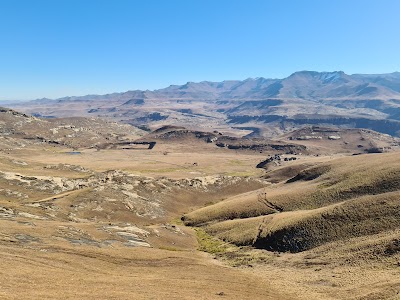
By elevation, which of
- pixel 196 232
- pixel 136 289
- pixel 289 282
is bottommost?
pixel 196 232

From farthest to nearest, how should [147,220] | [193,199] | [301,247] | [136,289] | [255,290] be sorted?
[193,199]
[147,220]
[301,247]
[255,290]
[136,289]

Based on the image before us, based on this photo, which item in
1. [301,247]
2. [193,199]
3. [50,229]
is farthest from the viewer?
[193,199]

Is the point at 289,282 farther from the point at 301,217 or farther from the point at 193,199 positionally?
the point at 193,199

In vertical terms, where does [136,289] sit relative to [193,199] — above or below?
above

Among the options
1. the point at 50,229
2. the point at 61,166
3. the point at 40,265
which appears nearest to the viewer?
the point at 40,265

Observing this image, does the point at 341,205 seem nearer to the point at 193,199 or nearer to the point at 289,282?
the point at 289,282

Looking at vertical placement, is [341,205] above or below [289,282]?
above

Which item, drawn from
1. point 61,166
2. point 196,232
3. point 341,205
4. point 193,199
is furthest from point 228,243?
point 61,166

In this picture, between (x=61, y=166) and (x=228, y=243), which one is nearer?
(x=228, y=243)

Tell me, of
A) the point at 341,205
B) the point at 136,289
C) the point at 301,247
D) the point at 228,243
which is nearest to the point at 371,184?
the point at 341,205
